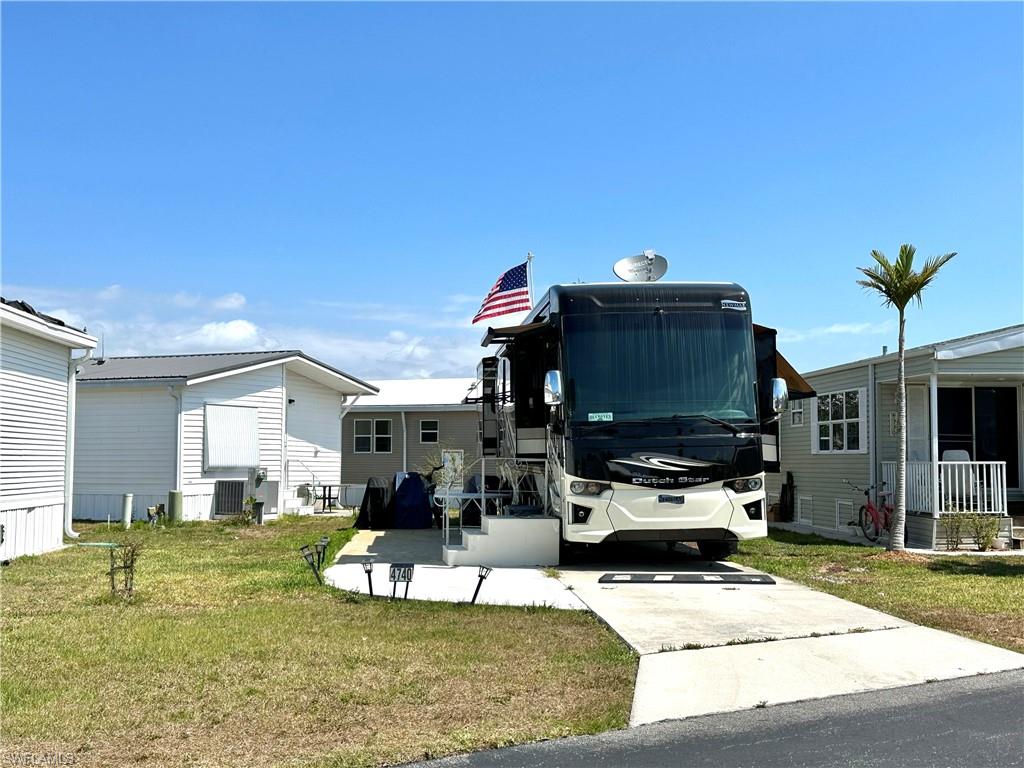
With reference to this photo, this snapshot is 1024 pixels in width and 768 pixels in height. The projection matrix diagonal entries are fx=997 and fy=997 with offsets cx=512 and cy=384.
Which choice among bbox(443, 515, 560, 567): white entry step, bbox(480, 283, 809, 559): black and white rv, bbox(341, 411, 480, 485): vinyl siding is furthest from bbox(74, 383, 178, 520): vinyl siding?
bbox(480, 283, 809, 559): black and white rv

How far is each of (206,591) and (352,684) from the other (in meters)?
4.20

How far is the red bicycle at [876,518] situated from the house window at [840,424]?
Result: 3.43 ft

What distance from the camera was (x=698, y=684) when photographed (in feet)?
19.6

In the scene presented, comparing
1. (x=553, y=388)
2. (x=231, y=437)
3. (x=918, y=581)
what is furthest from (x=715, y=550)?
(x=231, y=437)

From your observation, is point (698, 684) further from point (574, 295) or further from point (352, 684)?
point (574, 295)

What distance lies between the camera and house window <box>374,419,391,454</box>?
103 feet

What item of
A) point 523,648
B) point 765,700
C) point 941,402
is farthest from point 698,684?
point 941,402

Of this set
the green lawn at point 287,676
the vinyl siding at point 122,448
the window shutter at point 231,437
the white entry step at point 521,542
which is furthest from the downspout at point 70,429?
the white entry step at point 521,542

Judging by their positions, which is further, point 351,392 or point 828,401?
point 351,392

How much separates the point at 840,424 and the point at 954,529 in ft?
11.0

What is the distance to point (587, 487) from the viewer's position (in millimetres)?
10664

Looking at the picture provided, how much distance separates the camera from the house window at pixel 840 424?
1599 centimetres

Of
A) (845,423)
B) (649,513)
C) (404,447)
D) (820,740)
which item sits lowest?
(820,740)

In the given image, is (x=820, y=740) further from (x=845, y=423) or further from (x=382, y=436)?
(x=382, y=436)
